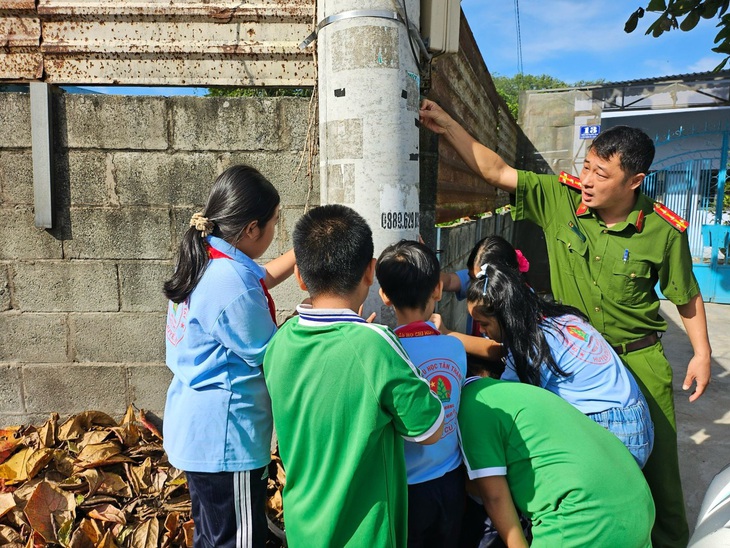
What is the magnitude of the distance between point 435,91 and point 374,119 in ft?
3.59

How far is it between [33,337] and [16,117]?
137 centimetres

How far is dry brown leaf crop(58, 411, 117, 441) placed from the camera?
3260 millimetres

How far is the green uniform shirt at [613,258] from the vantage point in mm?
2650

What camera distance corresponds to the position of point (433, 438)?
155 cm

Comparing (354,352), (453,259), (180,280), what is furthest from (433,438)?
(453,259)

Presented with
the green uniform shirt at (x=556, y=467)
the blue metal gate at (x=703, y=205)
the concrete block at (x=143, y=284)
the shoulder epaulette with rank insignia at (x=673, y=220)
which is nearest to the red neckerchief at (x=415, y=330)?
the green uniform shirt at (x=556, y=467)

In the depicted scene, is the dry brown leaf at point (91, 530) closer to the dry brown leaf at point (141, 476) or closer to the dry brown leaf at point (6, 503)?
the dry brown leaf at point (141, 476)

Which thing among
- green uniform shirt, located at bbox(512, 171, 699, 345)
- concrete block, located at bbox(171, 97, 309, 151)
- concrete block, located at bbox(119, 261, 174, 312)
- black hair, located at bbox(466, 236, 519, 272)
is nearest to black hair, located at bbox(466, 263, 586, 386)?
black hair, located at bbox(466, 236, 519, 272)

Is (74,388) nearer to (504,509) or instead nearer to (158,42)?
(158,42)

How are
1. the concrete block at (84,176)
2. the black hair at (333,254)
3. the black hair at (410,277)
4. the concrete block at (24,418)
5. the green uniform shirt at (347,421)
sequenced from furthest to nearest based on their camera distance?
the concrete block at (24,418)
the concrete block at (84,176)
the black hair at (410,277)
the black hair at (333,254)
the green uniform shirt at (347,421)

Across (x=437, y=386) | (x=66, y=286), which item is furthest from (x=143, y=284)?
(x=437, y=386)

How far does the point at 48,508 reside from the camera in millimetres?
2777

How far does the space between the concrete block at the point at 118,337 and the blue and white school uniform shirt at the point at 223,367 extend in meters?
1.56

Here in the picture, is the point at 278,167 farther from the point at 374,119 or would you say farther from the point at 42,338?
the point at 42,338
